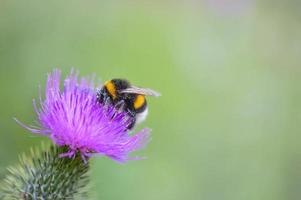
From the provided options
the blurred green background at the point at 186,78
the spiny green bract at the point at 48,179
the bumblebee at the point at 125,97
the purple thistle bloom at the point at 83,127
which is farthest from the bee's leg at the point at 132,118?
the blurred green background at the point at 186,78

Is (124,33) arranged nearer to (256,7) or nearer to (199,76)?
(199,76)

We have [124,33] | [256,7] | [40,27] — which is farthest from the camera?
[256,7]

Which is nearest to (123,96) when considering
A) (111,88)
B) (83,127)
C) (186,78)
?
(111,88)

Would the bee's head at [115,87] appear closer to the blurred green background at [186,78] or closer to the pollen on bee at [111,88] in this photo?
the pollen on bee at [111,88]

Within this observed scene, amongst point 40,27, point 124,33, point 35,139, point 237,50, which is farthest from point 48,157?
point 237,50

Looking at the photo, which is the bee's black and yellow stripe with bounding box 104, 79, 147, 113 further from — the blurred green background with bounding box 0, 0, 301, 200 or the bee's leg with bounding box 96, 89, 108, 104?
the blurred green background with bounding box 0, 0, 301, 200

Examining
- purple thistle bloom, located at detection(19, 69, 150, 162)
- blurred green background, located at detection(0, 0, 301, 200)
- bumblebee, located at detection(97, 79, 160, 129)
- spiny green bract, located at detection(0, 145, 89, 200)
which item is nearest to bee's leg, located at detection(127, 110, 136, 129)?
bumblebee, located at detection(97, 79, 160, 129)
